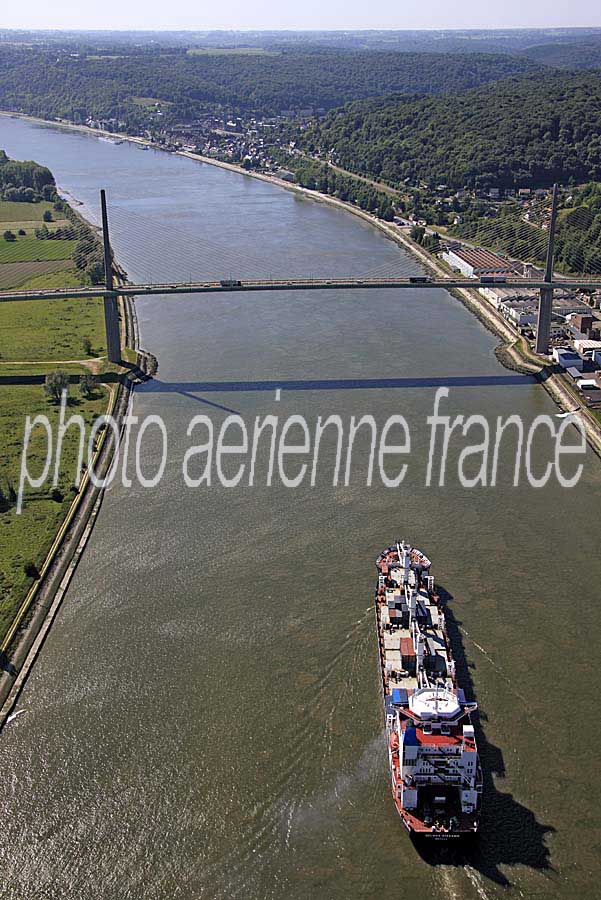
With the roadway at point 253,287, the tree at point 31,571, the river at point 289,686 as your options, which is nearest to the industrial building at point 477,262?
the roadway at point 253,287

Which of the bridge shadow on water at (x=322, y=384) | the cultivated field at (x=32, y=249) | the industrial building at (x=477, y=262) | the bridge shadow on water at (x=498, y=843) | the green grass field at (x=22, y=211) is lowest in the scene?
the bridge shadow on water at (x=498, y=843)

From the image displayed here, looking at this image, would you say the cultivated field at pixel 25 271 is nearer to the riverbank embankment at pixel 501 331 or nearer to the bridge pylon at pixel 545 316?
the riverbank embankment at pixel 501 331

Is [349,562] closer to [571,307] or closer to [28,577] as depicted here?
[28,577]

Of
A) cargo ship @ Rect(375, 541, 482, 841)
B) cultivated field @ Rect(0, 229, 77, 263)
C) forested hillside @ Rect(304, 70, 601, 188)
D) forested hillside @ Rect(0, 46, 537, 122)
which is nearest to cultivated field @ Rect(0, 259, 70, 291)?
cultivated field @ Rect(0, 229, 77, 263)

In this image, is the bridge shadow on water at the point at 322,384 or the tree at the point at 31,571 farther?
the bridge shadow on water at the point at 322,384

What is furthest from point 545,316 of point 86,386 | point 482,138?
point 482,138

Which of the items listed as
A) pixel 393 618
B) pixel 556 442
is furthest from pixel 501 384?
pixel 393 618
